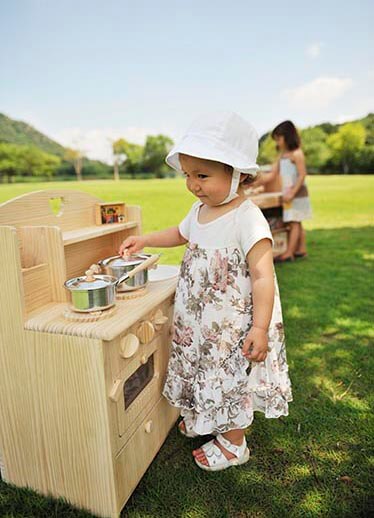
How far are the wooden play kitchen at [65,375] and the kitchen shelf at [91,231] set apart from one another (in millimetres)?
18

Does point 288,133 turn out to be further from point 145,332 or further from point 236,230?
point 145,332

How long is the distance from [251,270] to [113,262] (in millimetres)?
518

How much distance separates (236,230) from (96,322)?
530 mm

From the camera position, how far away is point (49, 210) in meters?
1.44

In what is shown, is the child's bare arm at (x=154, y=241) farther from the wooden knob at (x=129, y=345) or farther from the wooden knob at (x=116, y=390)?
the wooden knob at (x=116, y=390)

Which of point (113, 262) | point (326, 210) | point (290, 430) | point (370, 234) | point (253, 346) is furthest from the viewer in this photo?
point (326, 210)

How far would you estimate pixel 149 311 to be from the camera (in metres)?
1.30

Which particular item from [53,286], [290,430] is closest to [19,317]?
[53,286]

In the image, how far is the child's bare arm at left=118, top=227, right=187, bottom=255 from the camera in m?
1.56

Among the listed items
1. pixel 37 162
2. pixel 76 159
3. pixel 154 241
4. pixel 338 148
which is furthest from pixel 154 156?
pixel 338 148

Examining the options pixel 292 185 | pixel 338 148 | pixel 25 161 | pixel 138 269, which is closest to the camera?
pixel 138 269

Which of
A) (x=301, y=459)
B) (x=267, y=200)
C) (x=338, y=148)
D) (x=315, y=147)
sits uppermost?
(x=315, y=147)

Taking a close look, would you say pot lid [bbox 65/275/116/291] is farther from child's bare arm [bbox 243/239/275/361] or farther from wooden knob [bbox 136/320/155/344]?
child's bare arm [bbox 243/239/275/361]

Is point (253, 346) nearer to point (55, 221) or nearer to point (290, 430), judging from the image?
point (290, 430)
